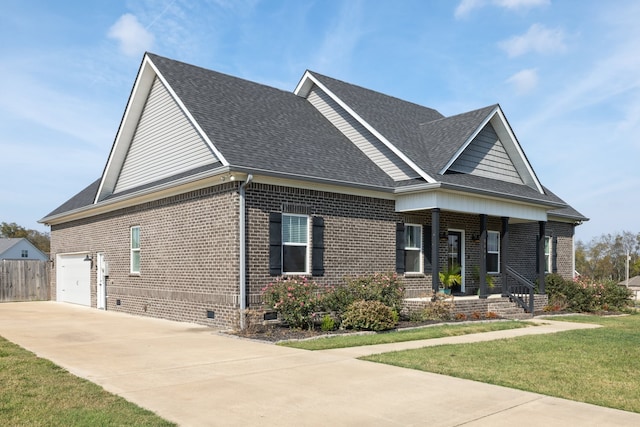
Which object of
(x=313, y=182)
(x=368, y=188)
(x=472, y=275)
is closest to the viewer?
(x=313, y=182)

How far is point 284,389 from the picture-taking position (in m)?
7.43

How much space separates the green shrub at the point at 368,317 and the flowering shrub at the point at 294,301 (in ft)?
2.72

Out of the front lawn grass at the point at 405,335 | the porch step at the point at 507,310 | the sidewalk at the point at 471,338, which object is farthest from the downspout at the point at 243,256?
the porch step at the point at 507,310

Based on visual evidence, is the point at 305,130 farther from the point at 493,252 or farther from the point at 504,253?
the point at 493,252

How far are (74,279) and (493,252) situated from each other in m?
17.1

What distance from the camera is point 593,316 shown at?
18.0 meters

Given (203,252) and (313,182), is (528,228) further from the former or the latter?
(203,252)

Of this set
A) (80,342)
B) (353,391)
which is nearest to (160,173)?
(80,342)

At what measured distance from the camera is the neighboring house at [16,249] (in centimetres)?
6731

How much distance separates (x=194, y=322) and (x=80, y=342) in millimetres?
3849

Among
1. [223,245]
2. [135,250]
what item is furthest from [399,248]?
[135,250]

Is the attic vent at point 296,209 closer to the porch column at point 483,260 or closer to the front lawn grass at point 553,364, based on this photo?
Answer: the front lawn grass at point 553,364

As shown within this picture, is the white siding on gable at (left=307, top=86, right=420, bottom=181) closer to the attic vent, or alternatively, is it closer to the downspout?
the attic vent

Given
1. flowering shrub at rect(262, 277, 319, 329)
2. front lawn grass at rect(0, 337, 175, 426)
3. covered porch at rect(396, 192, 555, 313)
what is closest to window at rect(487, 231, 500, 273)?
covered porch at rect(396, 192, 555, 313)
